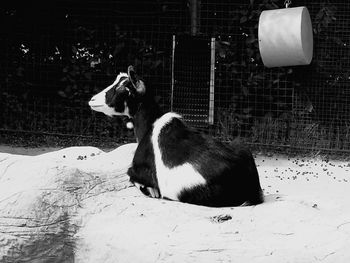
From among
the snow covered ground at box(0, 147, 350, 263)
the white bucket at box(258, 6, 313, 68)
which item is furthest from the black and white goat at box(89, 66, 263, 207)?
the white bucket at box(258, 6, 313, 68)

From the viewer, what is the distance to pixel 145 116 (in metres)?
6.13

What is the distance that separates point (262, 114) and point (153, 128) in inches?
194

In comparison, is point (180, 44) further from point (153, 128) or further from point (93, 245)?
point (93, 245)

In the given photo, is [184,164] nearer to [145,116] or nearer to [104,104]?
[145,116]

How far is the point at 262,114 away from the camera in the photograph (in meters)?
10.7

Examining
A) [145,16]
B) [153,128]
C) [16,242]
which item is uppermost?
[145,16]

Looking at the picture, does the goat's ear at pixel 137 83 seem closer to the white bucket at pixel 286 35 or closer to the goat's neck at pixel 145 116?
the goat's neck at pixel 145 116

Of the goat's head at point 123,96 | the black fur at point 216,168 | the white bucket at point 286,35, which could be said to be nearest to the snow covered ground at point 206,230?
the black fur at point 216,168

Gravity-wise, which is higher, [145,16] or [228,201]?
[145,16]

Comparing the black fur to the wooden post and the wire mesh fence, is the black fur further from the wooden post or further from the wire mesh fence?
the wooden post

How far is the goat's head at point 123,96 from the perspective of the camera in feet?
20.1

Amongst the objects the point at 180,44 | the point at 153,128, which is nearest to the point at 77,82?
the point at 180,44

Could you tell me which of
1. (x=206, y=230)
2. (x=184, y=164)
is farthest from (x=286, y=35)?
(x=206, y=230)

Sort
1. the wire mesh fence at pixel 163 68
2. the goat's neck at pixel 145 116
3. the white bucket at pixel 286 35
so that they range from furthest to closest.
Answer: the wire mesh fence at pixel 163 68 < the white bucket at pixel 286 35 < the goat's neck at pixel 145 116
